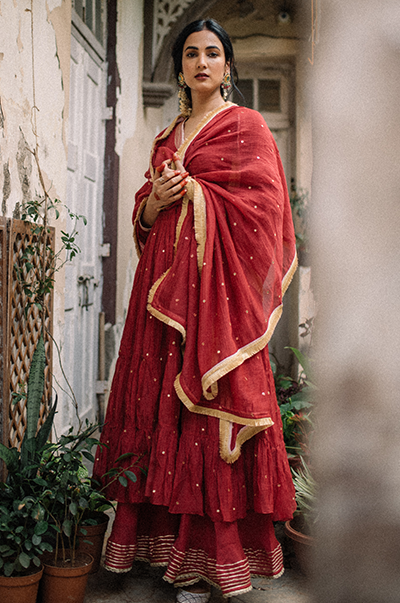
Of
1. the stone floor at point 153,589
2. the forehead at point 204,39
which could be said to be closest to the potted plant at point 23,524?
the stone floor at point 153,589

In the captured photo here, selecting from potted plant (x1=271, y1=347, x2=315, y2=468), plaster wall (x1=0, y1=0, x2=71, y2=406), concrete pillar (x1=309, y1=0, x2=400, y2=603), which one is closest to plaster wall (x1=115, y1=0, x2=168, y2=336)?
plaster wall (x1=0, y1=0, x2=71, y2=406)

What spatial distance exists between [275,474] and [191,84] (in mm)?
1297

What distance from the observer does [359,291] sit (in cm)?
29

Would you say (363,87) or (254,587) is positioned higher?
(363,87)

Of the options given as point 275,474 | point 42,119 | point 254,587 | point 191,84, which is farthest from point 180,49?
point 254,587

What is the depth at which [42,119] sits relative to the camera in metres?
2.04

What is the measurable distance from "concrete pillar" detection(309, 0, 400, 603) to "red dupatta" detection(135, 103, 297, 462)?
1171 millimetres

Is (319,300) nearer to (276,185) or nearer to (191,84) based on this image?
(276,185)

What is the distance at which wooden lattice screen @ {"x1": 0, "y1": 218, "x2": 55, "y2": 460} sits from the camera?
1.65 m

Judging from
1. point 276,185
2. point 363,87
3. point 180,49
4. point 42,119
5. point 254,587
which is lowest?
point 254,587

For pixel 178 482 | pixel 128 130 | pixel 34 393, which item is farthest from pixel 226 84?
pixel 128 130

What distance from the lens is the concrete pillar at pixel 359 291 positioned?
28 cm

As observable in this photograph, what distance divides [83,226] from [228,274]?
159cm

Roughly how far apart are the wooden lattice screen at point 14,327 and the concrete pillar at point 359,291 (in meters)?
1.51
